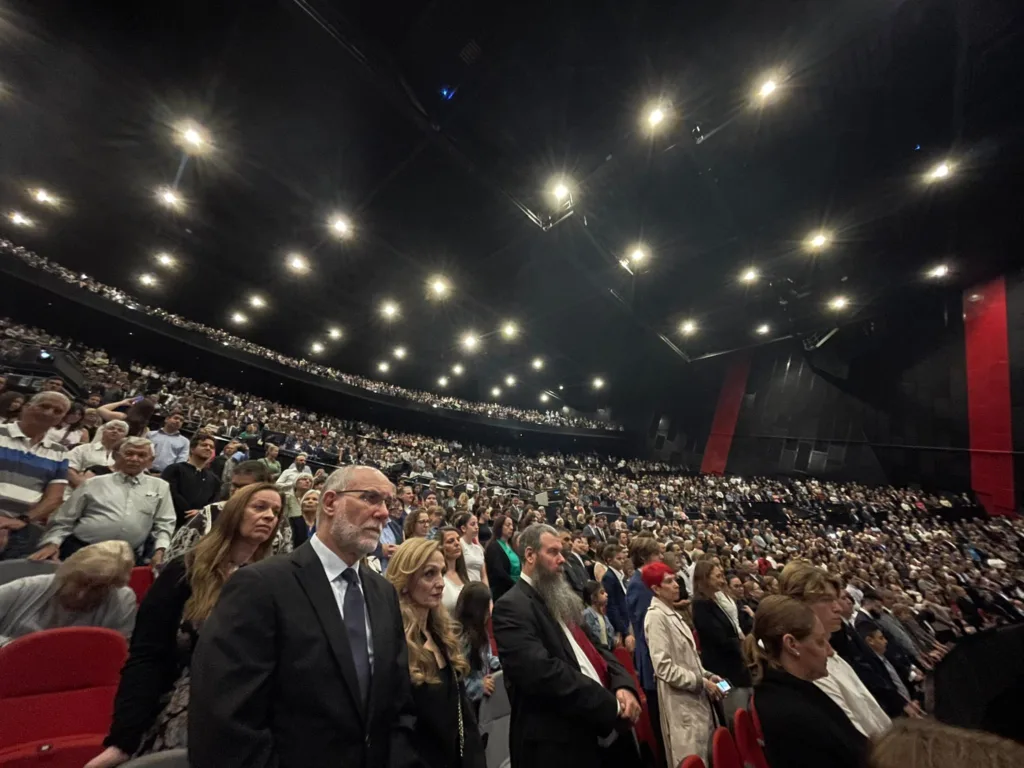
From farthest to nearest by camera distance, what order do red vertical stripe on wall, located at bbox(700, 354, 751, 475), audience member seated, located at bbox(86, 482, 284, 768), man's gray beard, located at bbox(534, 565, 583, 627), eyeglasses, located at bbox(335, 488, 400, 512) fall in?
red vertical stripe on wall, located at bbox(700, 354, 751, 475) → man's gray beard, located at bbox(534, 565, 583, 627) → eyeglasses, located at bbox(335, 488, 400, 512) → audience member seated, located at bbox(86, 482, 284, 768)

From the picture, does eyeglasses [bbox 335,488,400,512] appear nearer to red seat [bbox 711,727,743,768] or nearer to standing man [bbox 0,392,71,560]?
red seat [bbox 711,727,743,768]

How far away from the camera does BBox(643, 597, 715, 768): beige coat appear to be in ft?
6.29

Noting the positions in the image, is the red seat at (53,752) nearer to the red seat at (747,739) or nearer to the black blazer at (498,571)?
the red seat at (747,739)

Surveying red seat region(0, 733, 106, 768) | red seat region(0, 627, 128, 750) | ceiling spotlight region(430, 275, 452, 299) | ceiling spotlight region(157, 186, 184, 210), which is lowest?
red seat region(0, 733, 106, 768)

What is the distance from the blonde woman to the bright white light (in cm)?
1447

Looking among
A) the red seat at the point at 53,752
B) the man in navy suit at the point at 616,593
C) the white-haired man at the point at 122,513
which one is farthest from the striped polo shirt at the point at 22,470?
the man in navy suit at the point at 616,593

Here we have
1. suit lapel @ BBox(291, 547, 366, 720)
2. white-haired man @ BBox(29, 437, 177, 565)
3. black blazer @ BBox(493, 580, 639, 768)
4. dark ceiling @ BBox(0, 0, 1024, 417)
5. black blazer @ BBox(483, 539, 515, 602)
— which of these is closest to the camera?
suit lapel @ BBox(291, 547, 366, 720)

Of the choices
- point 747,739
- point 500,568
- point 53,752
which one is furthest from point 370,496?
point 500,568

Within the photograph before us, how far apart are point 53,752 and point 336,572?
108cm

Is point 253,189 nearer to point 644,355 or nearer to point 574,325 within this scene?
point 574,325

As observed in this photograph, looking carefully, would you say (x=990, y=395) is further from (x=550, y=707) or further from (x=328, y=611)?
(x=328, y=611)

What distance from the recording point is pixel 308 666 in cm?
92

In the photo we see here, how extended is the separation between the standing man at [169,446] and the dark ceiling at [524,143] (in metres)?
5.23

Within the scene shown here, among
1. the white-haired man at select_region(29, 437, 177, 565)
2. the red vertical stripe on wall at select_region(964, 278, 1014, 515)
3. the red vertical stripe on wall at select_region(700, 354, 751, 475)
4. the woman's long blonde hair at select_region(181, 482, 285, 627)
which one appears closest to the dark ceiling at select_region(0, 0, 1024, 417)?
the red vertical stripe on wall at select_region(964, 278, 1014, 515)
